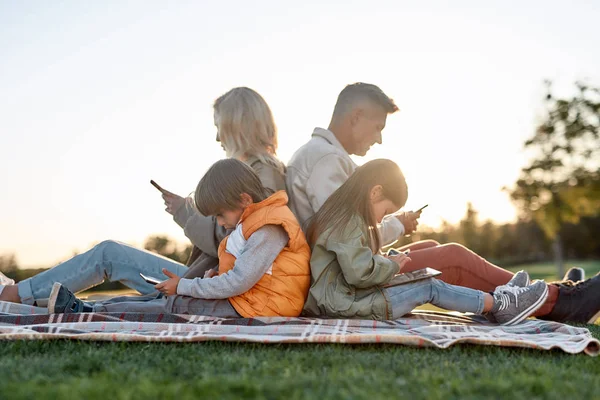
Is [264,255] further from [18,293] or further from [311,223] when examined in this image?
[18,293]

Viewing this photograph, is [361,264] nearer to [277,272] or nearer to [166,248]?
[277,272]

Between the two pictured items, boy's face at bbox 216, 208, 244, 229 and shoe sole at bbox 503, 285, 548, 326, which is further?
shoe sole at bbox 503, 285, 548, 326

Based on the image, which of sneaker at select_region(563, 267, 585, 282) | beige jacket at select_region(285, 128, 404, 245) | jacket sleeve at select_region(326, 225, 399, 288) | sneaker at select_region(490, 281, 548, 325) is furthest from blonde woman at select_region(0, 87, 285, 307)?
sneaker at select_region(563, 267, 585, 282)

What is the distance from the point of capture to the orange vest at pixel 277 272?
380cm

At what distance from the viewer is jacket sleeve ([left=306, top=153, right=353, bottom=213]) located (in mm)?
4398

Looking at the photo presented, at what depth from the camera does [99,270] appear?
4.66 metres

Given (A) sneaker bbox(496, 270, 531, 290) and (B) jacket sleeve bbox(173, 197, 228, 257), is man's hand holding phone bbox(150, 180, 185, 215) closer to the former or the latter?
(B) jacket sleeve bbox(173, 197, 228, 257)

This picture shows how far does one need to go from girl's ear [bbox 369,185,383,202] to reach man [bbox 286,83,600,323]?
0.39 meters

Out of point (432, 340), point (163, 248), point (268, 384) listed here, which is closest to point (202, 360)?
point (268, 384)

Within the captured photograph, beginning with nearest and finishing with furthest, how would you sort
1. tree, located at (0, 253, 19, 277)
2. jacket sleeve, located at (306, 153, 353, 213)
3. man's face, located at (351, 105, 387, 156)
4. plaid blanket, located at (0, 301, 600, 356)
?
plaid blanket, located at (0, 301, 600, 356), jacket sleeve, located at (306, 153, 353, 213), man's face, located at (351, 105, 387, 156), tree, located at (0, 253, 19, 277)

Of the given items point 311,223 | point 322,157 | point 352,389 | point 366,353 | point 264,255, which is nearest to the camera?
point 352,389

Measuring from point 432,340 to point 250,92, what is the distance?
2.28m

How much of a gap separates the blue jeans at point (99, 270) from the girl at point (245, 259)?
66 cm

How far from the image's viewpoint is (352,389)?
2.24 metres
